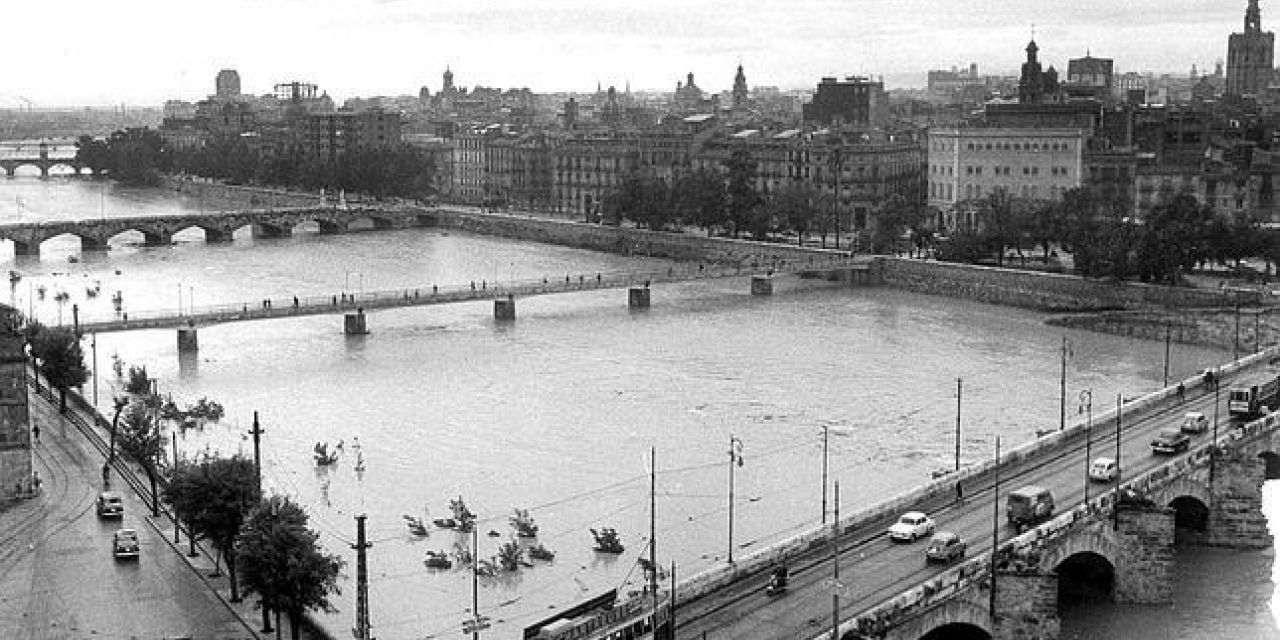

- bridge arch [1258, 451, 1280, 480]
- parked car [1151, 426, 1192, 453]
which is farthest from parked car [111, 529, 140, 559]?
bridge arch [1258, 451, 1280, 480]

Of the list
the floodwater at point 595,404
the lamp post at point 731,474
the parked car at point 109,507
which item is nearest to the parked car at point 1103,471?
the floodwater at point 595,404

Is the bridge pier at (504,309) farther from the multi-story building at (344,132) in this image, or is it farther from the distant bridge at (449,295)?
the multi-story building at (344,132)

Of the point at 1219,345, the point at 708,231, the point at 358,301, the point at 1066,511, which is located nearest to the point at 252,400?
the point at 358,301

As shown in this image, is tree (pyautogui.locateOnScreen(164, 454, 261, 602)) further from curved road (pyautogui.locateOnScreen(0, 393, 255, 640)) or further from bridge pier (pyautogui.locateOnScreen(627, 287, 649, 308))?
bridge pier (pyautogui.locateOnScreen(627, 287, 649, 308))

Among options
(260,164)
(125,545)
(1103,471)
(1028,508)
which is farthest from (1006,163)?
(260,164)

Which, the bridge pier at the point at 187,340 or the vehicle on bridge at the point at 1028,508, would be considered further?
the bridge pier at the point at 187,340

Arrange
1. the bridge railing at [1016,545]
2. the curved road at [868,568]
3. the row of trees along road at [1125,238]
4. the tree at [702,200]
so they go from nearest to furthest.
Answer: the bridge railing at [1016,545] → the curved road at [868,568] → the row of trees along road at [1125,238] → the tree at [702,200]

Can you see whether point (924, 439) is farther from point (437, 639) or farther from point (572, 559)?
point (437, 639)
